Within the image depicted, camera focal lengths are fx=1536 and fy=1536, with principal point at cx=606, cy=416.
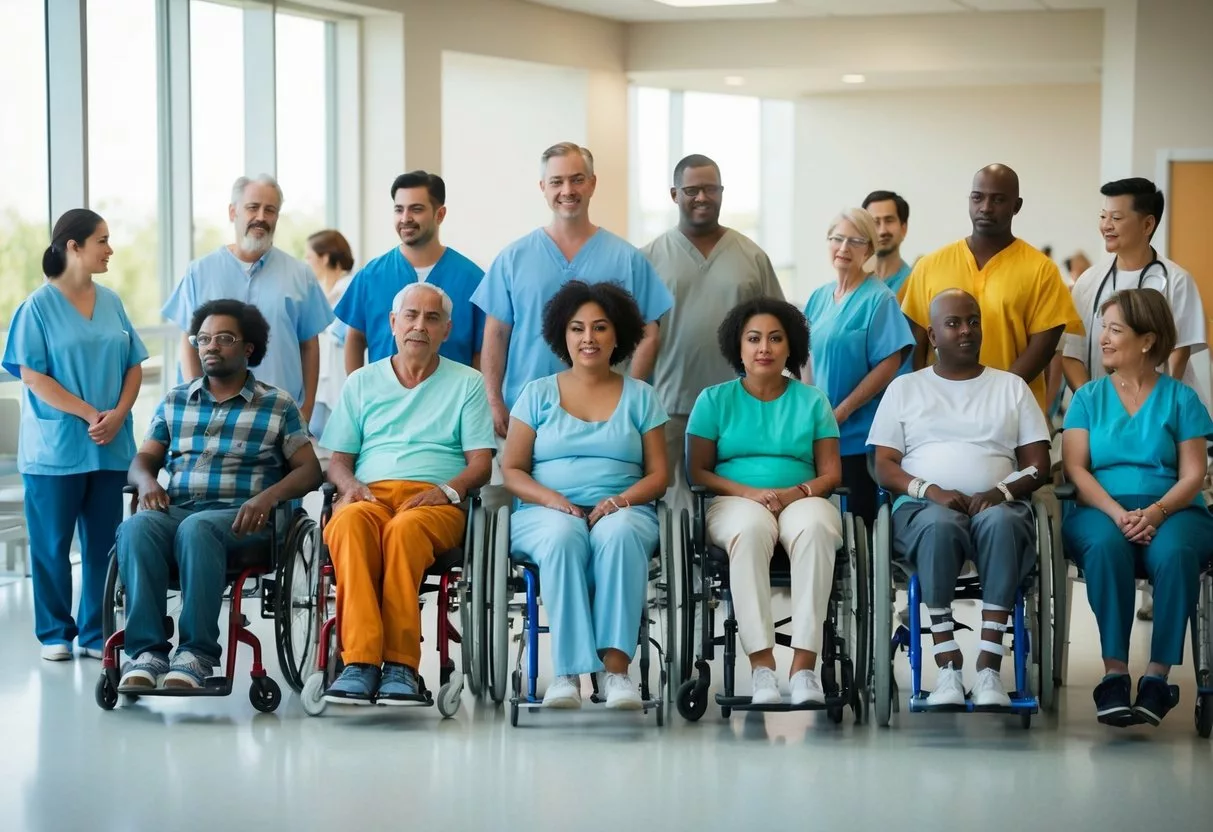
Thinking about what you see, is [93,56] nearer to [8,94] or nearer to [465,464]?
[8,94]

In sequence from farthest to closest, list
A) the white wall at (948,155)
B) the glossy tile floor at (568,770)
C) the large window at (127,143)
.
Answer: the white wall at (948,155), the large window at (127,143), the glossy tile floor at (568,770)

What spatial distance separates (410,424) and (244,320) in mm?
554

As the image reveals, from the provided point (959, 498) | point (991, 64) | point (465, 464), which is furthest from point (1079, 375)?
point (991, 64)

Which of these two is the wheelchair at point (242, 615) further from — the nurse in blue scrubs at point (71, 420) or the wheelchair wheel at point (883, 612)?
the wheelchair wheel at point (883, 612)

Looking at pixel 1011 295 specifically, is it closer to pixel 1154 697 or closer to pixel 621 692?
pixel 1154 697

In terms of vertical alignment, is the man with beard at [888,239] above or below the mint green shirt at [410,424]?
above

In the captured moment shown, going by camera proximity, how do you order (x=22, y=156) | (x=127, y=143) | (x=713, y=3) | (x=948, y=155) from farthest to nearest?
(x=948, y=155) → (x=713, y=3) → (x=127, y=143) → (x=22, y=156)

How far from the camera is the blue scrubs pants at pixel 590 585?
152 inches

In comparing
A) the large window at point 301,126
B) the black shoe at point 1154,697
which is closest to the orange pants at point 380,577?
the black shoe at point 1154,697

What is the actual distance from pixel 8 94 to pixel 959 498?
439 centimetres

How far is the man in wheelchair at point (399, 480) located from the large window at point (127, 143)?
3100 millimetres

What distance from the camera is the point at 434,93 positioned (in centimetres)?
902

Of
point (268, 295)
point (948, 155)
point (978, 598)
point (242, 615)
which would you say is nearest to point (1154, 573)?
point (978, 598)

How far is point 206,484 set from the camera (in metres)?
4.25
